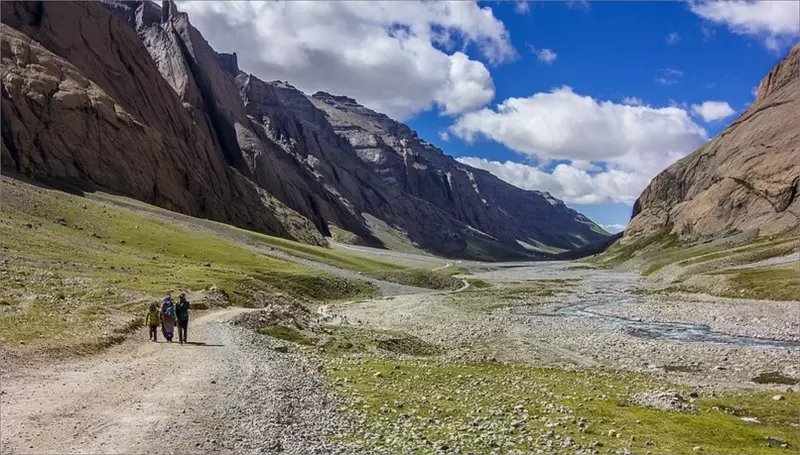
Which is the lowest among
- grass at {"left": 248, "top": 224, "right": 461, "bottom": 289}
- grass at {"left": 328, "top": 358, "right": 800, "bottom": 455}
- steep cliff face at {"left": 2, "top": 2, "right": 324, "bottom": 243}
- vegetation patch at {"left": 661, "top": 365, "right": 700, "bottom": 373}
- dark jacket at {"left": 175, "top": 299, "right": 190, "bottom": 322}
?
vegetation patch at {"left": 661, "top": 365, "right": 700, "bottom": 373}

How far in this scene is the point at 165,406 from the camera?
2261 centimetres

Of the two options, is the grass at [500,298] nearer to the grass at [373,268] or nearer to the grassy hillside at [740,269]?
the grass at [373,268]

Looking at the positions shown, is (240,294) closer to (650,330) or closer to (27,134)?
(650,330)

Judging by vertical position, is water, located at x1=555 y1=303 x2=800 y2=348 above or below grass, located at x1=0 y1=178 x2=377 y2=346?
below

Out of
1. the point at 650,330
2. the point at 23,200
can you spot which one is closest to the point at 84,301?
the point at 650,330

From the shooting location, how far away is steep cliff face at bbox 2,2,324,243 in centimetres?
14000

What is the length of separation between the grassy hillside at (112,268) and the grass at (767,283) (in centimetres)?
5889

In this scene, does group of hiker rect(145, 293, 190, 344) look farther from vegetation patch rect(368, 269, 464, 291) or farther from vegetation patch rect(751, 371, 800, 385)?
vegetation patch rect(368, 269, 464, 291)

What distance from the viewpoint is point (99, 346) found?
3281cm

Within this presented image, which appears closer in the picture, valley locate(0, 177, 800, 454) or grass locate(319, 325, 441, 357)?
valley locate(0, 177, 800, 454)

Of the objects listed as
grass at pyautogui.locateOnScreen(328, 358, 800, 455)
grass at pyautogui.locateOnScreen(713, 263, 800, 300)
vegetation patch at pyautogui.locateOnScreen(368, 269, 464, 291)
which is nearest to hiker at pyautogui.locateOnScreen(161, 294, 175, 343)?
grass at pyautogui.locateOnScreen(328, 358, 800, 455)

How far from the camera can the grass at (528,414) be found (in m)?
21.4

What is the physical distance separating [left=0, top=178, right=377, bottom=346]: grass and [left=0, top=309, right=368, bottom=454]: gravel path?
5901mm

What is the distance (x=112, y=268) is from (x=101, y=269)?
8.21 ft
